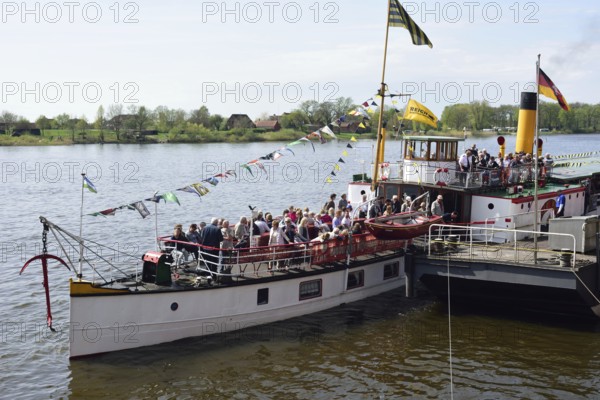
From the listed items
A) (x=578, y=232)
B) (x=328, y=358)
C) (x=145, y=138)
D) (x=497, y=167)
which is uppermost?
(x=145, y=138)

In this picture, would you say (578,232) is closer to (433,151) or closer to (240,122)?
(433,151)

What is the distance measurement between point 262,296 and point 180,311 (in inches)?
98.9

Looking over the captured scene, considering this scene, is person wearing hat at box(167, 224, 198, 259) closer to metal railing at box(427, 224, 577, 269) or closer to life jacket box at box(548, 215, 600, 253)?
metal railing at box(427, 224, 577, 269)

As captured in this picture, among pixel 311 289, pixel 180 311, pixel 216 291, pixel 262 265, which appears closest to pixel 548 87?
pixel 311 289

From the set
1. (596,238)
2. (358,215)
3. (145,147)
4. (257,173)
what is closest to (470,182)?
(358,215)

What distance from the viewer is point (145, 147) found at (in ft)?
362

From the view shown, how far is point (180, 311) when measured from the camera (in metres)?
16.8

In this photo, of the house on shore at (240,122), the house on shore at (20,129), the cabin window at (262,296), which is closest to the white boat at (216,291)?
the cabin window at (262,296)

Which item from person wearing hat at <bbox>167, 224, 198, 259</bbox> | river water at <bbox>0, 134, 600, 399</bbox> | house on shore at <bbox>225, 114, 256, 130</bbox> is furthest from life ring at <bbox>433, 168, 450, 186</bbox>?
house on shore at <bbox>225, 114, 256, 130</bbox>

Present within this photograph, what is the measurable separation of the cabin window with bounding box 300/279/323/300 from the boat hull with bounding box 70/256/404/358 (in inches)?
4.8

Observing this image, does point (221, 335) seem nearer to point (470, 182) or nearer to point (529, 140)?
point (470, 182)

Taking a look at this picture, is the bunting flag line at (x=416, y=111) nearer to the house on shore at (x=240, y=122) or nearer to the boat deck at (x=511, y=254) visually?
the boat deck at (x=511, y=254)

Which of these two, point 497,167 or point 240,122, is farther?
point 240,122

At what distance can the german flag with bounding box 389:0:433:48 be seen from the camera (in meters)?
22.2
